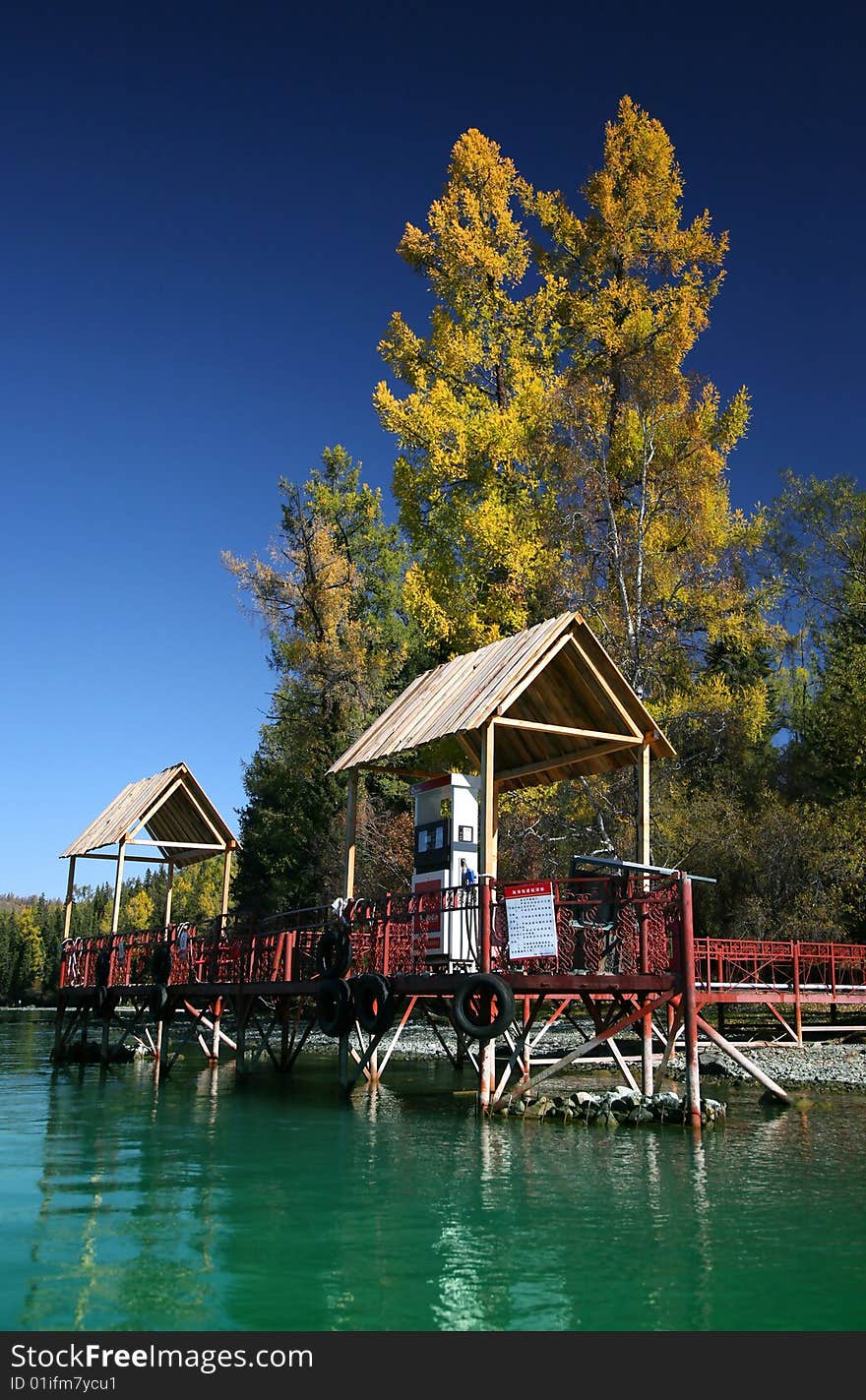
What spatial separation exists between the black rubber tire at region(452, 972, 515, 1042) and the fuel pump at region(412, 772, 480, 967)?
1048 mm

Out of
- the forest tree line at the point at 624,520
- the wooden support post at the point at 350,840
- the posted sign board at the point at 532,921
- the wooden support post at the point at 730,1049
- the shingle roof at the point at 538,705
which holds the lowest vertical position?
the wooden support post at the point at 730,1049

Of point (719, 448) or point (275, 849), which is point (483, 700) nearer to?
point (719, 448)

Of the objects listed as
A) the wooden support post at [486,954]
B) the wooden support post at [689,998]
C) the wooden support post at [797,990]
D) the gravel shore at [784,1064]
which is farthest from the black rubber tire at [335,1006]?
the wooden support post at [797,990]

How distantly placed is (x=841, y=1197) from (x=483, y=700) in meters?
7.60

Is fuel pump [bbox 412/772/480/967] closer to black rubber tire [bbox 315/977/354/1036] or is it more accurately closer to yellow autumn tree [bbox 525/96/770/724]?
black rubber tire [bbox 315/977/354/1036]

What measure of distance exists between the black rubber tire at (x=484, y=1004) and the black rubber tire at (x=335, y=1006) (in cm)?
311

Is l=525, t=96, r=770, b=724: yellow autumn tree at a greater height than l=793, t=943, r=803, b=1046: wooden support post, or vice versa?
l=525, t=96, r=770, b=724: yellow autumn tree

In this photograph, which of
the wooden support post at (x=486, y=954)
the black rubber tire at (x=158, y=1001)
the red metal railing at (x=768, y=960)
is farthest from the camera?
the red metal railing at (x=768, y=960)

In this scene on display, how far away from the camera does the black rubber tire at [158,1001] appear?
2331 centimetres

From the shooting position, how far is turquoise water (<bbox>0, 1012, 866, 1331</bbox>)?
262 inches

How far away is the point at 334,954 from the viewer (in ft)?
59.1

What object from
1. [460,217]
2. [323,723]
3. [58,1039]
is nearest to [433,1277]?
[58,1039]

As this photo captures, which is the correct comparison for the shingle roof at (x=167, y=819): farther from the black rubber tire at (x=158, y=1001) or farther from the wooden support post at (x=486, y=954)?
the wooden support post at (x=486, y=954)

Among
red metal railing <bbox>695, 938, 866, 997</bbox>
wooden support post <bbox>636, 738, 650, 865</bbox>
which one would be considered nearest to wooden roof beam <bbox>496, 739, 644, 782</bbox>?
wooden support post <bbox>636, 738, 650, 865</bbox>
